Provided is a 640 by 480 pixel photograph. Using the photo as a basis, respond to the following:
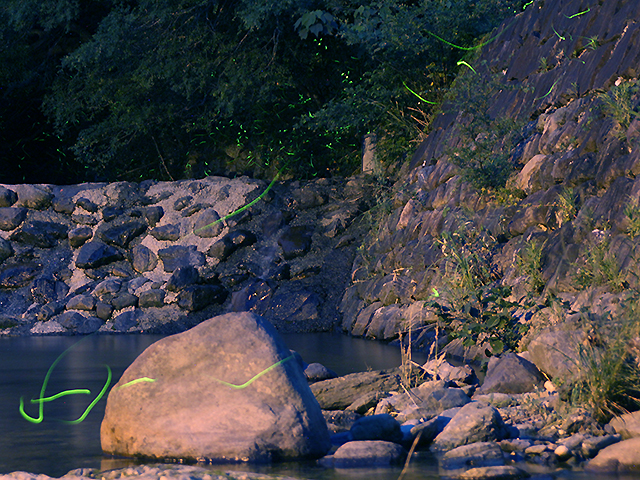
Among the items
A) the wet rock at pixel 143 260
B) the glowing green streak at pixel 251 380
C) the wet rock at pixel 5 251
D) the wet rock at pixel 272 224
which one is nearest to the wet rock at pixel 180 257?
the wet rock at pixel 143 260

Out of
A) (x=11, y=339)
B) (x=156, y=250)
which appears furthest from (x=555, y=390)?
(x=156, y=250)

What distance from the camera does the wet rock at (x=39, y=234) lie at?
1509cm

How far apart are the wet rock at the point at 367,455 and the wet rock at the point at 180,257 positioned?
1013cm

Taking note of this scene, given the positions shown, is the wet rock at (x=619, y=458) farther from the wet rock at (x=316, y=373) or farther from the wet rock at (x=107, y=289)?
the wet rock at (x=107, y=289)

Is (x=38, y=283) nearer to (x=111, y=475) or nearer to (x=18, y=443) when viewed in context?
(x=18, y=443)

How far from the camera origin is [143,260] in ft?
47.6

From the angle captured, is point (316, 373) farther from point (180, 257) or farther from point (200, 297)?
point (180, 257)

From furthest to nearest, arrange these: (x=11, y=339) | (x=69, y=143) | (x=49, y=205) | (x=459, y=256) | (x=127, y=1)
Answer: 1. (x=69, y=143)
2. (x=127, y=1)
3. (x=49, y=205)
4. (x=11, y=339)
5. (x=459, y=256)

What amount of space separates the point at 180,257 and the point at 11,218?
3561mm

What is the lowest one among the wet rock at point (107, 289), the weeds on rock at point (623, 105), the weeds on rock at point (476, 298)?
the wet rock at point (107, 289)

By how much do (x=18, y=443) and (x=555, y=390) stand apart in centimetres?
342

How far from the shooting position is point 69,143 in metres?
20.3

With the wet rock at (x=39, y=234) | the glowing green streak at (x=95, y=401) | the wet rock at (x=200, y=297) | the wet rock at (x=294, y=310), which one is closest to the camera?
the glowing green streak at (x=95, y=401)

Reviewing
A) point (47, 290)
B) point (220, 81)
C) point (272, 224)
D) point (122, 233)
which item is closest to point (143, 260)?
point (122, 233)
